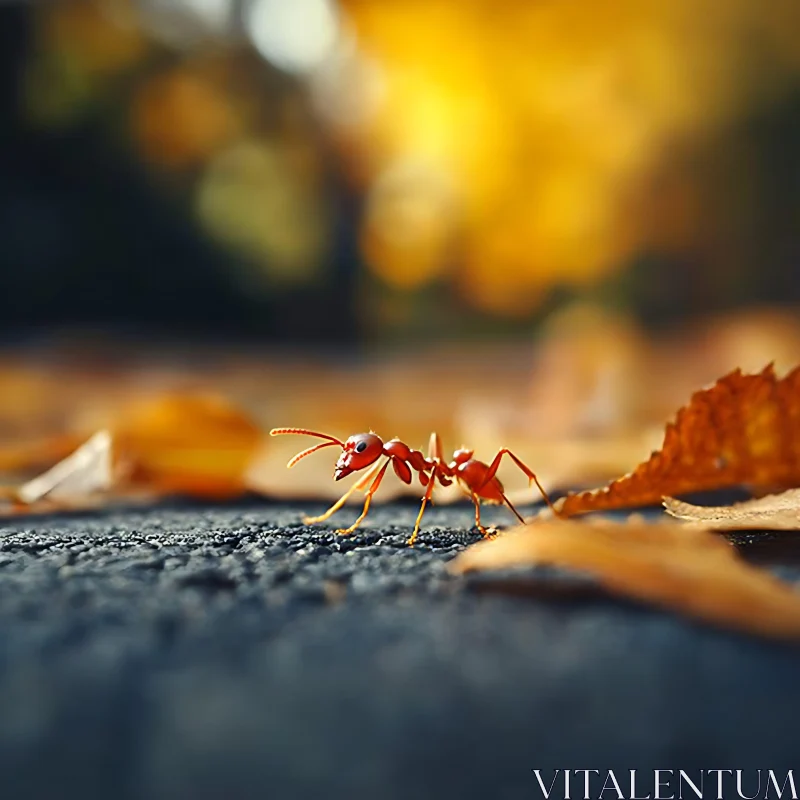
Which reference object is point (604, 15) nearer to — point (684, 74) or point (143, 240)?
point (684, 74)

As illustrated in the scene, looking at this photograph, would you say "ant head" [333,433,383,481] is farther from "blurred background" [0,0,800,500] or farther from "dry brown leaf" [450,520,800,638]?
"blurred background" [0,0,800,500]

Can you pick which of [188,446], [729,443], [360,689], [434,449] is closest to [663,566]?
[360,689]

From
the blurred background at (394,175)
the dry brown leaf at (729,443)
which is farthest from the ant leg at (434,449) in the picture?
the blurred background at (394,175)

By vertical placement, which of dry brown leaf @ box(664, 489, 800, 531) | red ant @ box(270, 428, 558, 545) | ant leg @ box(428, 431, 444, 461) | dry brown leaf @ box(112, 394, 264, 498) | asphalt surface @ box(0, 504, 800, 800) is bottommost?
asphalt surface @ box(0, 504, 800, 800)

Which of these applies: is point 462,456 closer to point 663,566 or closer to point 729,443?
point 729,443

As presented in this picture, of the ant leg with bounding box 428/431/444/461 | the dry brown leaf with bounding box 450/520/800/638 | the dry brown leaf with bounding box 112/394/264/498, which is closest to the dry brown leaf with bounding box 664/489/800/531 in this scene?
the dry brown leaf with bounding box 450/520/800/638

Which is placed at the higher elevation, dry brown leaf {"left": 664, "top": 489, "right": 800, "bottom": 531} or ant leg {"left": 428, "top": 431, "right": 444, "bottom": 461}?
ant leg {"left": 428, "top": 431, "right": 444, "bottom": 461}

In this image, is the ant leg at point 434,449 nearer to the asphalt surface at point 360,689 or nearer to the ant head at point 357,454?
the ant head at point 357,454

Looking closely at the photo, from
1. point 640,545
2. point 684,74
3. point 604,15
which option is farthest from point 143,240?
point 640,545
